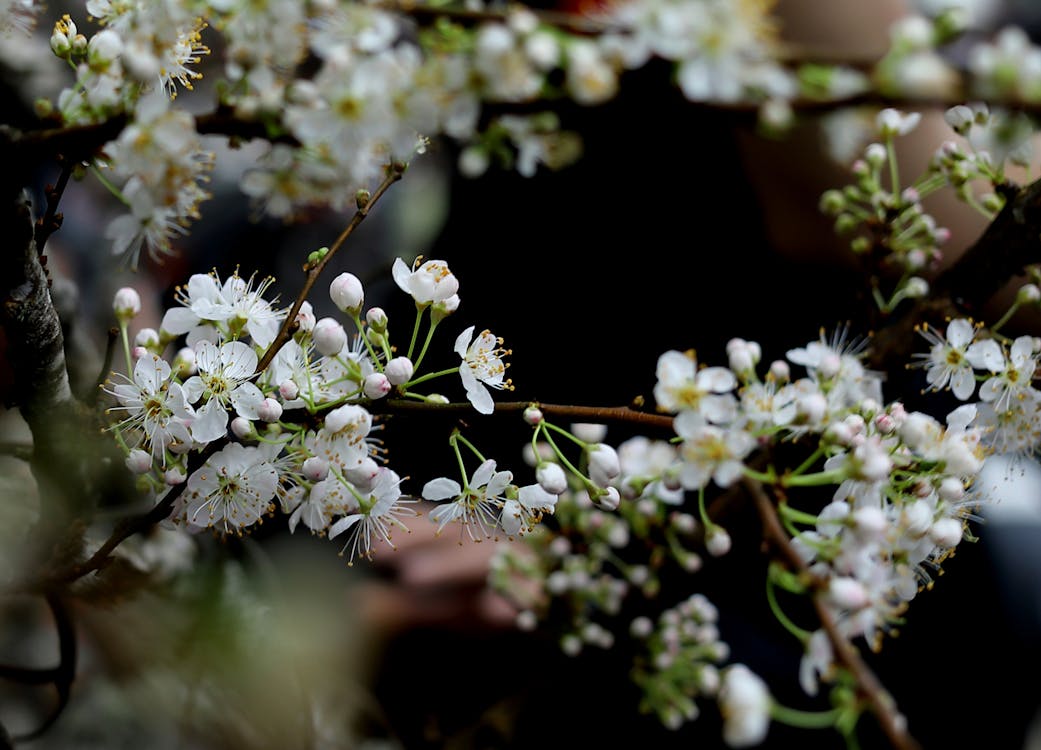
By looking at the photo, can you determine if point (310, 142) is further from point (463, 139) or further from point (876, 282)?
point (876, 282)

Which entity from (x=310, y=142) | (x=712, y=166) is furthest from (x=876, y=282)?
(x=712, y=166)

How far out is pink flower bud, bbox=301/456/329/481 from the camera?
0.34m

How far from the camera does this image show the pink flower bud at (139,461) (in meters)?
0.35

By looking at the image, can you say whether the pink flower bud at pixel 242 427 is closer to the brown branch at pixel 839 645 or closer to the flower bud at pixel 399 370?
the flower bud at pixel 399 370

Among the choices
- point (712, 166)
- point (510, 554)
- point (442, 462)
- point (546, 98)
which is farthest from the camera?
point (712, 166)

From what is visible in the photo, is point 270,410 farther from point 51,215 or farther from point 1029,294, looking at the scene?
point 1029,294

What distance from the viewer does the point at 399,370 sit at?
0.34 metres

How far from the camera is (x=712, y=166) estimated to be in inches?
40.2

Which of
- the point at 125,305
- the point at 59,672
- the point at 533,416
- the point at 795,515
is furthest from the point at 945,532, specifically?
the point at 59,672

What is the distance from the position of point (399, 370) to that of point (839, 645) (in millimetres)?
194

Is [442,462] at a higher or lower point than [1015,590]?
higher

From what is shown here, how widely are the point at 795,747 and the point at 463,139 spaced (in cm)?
65

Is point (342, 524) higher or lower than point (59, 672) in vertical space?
higher

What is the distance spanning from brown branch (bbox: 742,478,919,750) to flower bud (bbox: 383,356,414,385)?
14 cm
